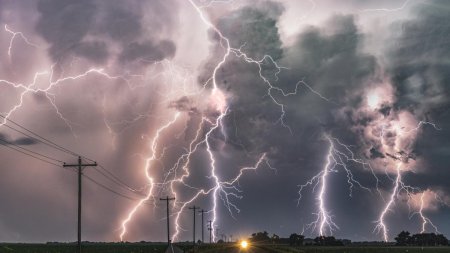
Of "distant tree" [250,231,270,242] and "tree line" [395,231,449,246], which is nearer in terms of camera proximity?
"tree line" [395,231,449,246]

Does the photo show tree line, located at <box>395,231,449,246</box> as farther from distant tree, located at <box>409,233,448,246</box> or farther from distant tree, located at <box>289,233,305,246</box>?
distant tree, located at <box>289,233,305,246</box>

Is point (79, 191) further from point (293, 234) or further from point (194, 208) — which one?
point (293, 234)

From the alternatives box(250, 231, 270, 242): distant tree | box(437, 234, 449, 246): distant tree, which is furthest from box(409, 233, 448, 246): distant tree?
box(250, 231, 270, 242): distant tree

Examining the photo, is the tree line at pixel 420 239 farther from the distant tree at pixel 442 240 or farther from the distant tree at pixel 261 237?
the distant tree at pixel 261 237

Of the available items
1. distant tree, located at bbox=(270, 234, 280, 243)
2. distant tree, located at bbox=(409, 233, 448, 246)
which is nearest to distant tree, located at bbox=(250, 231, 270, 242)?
distant tree, located at bbox=(270, 234, 280, 243)

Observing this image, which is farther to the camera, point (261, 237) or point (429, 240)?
point (261, 237)

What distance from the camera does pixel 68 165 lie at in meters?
29.5

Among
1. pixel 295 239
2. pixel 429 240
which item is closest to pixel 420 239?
pixel 429 240

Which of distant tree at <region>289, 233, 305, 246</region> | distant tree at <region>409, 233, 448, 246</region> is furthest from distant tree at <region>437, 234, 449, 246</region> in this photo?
distant tree at <region>289, 233, 305, 246</region>

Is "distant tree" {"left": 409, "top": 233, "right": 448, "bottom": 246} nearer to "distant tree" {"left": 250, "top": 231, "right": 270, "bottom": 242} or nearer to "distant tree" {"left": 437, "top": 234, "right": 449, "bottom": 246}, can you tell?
"distant tree" {"left": 437, "top": 234, "right": 449, "bottom": 246}

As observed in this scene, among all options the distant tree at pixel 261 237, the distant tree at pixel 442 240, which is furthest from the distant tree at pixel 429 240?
Answer: the distant tree at pixel 261 237

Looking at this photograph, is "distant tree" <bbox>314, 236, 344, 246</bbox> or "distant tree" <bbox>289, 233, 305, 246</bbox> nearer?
"distant tree" <bbox>314, 236, 344, 246</bbox>

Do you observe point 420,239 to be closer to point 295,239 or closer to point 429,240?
point 429,240

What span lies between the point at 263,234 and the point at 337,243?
57.8 meters
